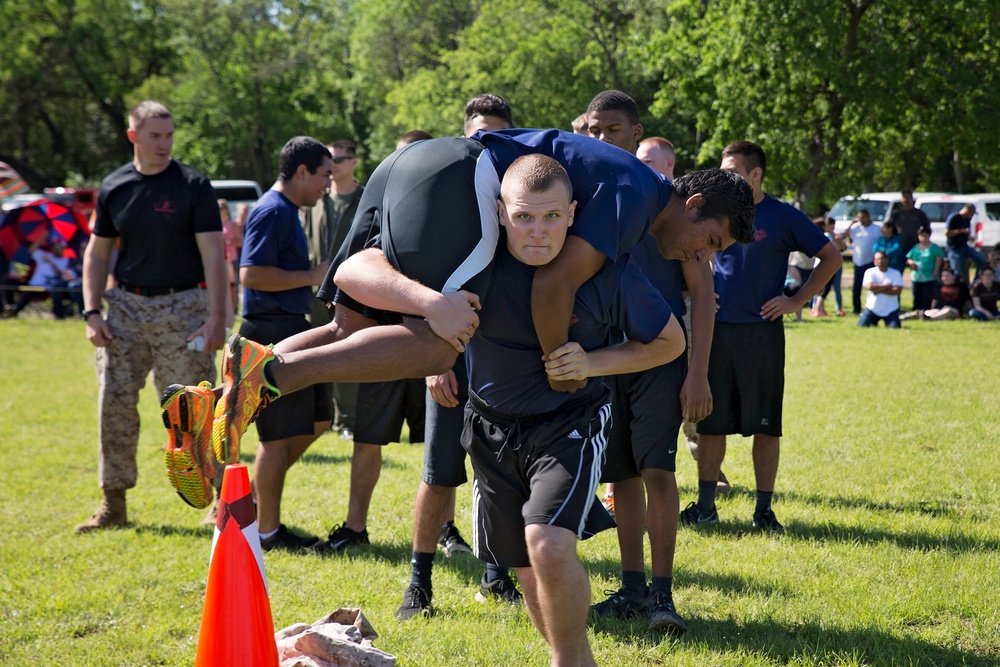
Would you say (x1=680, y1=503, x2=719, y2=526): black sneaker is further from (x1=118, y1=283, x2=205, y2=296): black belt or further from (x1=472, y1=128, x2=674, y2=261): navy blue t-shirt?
(x1=118, y1=283, x2=205, y2=296): black belt

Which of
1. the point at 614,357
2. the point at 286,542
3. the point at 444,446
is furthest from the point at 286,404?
the point at 614,357

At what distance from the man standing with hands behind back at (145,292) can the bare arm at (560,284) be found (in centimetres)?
321

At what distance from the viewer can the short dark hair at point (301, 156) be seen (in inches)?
227

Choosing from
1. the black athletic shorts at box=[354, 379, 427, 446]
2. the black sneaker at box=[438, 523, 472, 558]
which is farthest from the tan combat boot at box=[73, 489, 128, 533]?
the black sneaker at box=[438, 523, 472, 558]

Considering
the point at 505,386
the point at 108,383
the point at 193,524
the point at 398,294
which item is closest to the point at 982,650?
the point at 505,386

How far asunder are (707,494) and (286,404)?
8.77ft

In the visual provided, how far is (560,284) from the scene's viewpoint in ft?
10.7

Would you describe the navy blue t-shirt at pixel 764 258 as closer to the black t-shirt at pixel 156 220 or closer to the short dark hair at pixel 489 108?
the short dark hair at pixel 489 108

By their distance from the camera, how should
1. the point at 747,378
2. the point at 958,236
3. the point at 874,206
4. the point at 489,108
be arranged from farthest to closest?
the point at 874,206 → the point at 958,236 → the point at 747,378 → the point at 489,108

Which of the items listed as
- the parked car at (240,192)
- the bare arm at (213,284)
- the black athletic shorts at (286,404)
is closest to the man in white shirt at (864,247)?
the black athletic shorts at (286,404)

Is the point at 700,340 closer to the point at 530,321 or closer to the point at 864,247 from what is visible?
the point at 530,321

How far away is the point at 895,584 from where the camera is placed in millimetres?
4676

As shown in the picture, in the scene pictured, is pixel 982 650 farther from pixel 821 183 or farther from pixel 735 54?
pixel 821 183

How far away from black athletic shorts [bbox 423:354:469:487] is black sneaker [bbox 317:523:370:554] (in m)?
1.16
